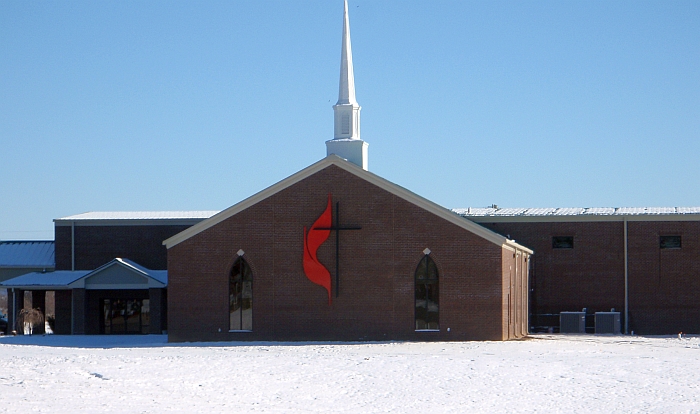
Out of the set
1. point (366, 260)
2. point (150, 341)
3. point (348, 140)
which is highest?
point (348, 140)

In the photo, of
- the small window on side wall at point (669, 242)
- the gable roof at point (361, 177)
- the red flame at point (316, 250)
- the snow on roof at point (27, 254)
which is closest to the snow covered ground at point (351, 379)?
the red flame at point (316, 250)

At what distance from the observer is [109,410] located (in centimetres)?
2231

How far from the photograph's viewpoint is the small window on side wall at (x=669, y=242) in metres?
53.3

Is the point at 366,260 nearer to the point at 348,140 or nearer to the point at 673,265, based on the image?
the point at 348,140

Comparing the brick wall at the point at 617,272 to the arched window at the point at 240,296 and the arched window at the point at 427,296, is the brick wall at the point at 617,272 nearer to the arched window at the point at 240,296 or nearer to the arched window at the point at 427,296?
the arched window at the point at 427,296

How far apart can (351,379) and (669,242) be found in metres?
29.5

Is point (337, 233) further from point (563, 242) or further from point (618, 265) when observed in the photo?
point (618, 265)

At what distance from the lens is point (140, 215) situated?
199 feet

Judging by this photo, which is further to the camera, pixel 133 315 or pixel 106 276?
pixel 133 315

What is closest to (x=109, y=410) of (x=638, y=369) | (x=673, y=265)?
(x=638, y=369)

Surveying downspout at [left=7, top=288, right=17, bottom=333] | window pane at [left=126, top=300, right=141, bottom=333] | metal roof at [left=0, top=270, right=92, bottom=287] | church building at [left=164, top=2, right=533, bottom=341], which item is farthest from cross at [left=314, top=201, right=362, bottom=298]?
downspout at [left=7, top=288, right=17, bottom=333]

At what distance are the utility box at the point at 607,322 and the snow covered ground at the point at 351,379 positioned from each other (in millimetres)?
12286

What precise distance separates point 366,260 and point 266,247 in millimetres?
4159

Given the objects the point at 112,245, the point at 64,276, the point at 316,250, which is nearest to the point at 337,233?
the point at 316,250
